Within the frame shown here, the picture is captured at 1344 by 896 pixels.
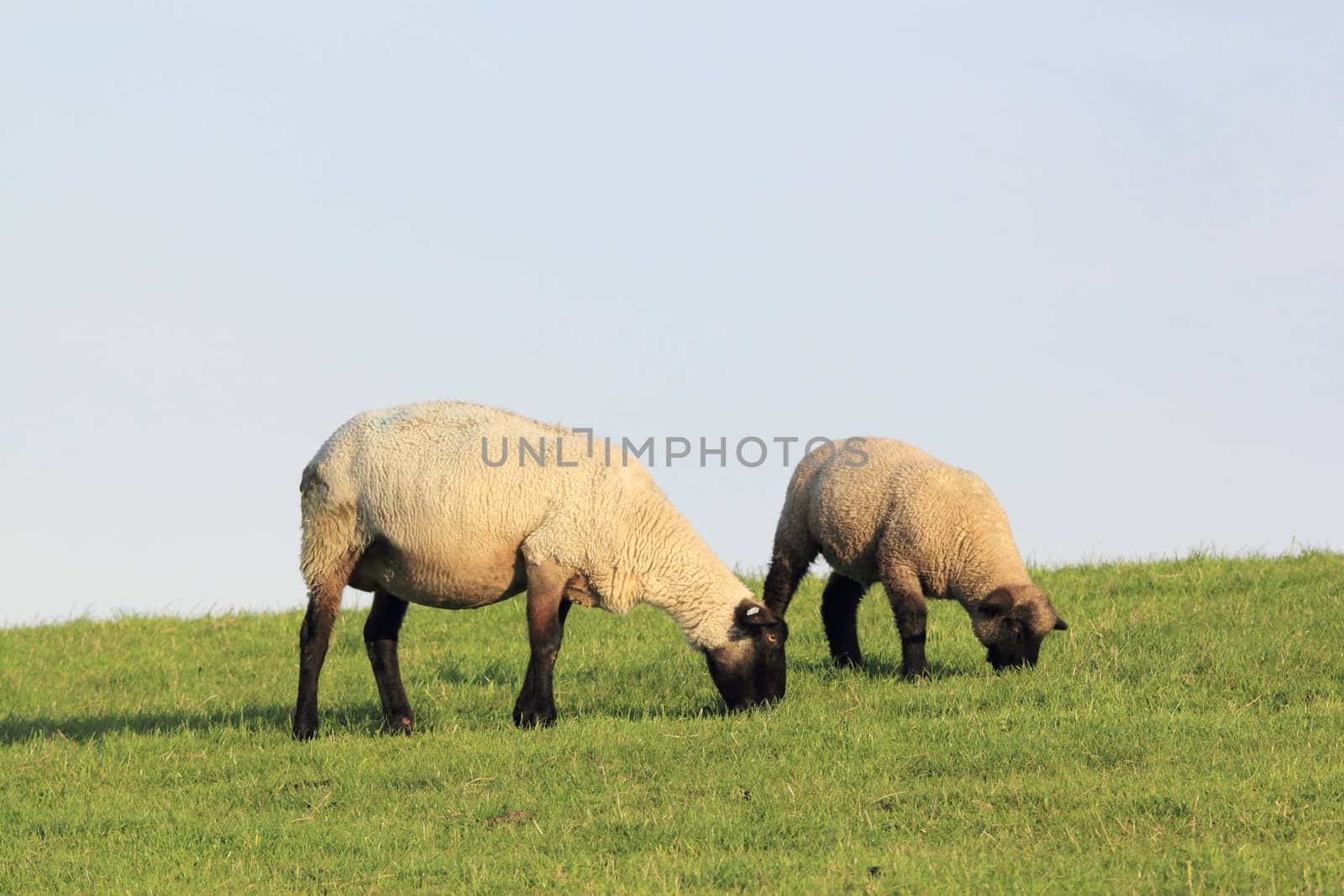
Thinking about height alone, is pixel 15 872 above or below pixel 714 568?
below

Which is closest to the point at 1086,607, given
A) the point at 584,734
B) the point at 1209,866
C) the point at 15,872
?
the point at 584,734

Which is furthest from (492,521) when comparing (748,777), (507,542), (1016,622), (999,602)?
(1016,622)

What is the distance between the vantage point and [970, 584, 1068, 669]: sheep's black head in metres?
13.9

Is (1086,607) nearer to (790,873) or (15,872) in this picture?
(790,873)

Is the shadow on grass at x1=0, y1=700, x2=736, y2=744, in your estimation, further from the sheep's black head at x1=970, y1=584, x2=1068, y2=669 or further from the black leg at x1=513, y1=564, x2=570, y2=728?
the sheep's black head at x1=970, y1=584, x2=1068, y2=669

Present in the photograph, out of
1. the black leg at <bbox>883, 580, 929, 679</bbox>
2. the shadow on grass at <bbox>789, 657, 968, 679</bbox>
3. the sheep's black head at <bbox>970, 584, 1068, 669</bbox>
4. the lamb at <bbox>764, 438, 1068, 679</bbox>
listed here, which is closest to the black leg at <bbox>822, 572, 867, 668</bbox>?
the lamb at <bbox>764, 438, 1068, 679</bbox>

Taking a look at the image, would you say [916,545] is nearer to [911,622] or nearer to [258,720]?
[911,622]

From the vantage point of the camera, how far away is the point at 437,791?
415 inches

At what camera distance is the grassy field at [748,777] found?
8.35 metres

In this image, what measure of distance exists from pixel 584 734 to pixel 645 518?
7.12 feet

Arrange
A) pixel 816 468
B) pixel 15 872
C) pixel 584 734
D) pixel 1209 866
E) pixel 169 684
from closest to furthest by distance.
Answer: pixel 1209 866 → pixel 15 872 → pixel 584 734 → pixel 816 468 → pixel 169 684

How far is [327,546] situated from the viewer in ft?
42.3

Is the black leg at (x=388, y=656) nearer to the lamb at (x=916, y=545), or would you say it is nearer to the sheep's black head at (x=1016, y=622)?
the lamb at (x=916, y=545)

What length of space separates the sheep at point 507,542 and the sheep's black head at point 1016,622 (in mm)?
2474
